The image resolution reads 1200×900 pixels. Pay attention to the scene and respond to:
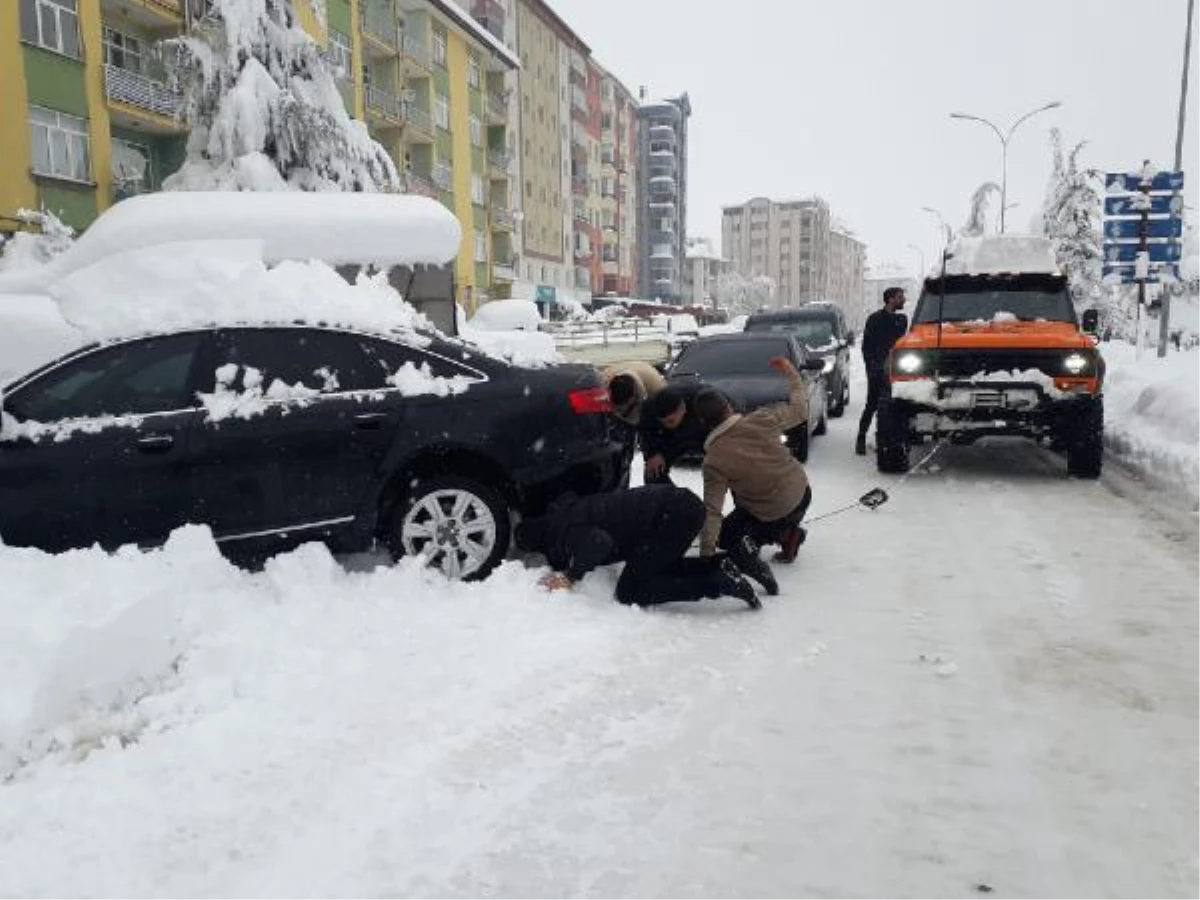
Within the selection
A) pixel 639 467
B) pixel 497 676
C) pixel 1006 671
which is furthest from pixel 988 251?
pixel 497 676

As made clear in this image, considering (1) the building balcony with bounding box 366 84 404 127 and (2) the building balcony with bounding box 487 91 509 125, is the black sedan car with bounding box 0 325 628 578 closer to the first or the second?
(1) the building balcony with bounding box 366 84 404 127

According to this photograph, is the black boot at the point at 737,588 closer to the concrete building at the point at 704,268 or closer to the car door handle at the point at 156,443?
the car door handle at the point at 156,443

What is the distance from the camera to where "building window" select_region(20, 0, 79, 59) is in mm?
20734

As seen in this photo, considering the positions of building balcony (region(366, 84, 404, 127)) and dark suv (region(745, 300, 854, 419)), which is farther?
building balcony (region(366, 84, 404, 127))

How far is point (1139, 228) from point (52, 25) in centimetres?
2401

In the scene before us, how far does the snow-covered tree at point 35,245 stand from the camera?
14336 millimetres

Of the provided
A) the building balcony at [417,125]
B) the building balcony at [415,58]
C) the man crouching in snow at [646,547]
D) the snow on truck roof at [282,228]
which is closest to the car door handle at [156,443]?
the man crouching in snow at [646,547]

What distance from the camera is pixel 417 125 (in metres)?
42.1

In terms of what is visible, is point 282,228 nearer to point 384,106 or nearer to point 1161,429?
point 1161,429

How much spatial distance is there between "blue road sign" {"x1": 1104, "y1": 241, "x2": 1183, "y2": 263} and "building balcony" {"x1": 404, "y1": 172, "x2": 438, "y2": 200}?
95.0 ft

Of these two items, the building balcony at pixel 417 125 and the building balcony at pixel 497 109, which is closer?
the building balcony at pixel 417 125

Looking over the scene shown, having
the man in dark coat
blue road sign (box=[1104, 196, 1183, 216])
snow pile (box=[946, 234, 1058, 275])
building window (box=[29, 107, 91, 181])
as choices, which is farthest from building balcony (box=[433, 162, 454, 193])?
the man in dark coat

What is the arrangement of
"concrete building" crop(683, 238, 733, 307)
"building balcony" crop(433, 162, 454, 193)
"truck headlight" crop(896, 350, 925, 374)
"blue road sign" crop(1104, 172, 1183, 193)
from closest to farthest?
"truck headlight" crop(896, 350, 925, 374) → "blue road sign" crop(1104, 172, 1183, 193) → "building balcony" crop(433, 162, 454, 193) → "concrete building" crop(683, 238, 733, 307)

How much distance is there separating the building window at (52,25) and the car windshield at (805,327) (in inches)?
713
